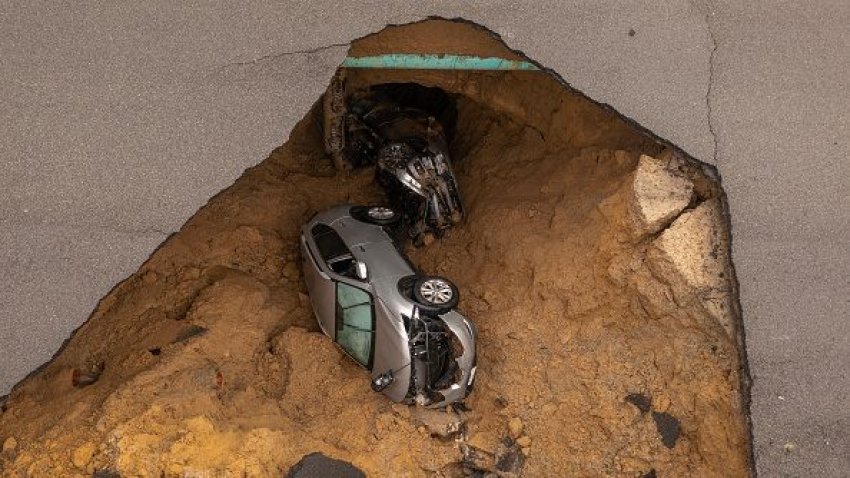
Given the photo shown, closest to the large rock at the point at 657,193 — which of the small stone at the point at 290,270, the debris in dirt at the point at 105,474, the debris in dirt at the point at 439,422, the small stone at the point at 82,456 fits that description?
the debris in dirt at the point at 439,422

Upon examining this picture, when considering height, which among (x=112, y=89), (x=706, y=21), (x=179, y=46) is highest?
(x=706, y=21)

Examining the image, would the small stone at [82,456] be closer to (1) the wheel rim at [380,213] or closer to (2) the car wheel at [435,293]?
(2) the car wheel at [435,293]

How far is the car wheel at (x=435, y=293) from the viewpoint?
5.82 metres

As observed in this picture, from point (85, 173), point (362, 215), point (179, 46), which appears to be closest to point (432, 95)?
point (362, 215)

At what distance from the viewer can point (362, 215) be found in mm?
6969

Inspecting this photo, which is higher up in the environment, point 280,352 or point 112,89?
point 112,89

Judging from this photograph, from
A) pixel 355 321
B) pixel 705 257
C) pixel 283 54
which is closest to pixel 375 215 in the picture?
pixel 355 321

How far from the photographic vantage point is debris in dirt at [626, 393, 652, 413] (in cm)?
579

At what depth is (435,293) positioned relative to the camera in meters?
5.92

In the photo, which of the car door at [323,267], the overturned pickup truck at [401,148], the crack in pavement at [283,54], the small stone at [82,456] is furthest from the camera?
the overturned pickup truck at [401,148]

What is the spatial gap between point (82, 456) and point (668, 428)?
451cm

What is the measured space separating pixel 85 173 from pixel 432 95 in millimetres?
4721

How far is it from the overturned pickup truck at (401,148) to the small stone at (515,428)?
90.5 inches

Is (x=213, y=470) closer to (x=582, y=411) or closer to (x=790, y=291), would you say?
(x=582, y=411)
